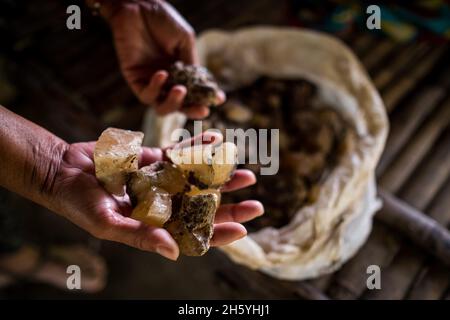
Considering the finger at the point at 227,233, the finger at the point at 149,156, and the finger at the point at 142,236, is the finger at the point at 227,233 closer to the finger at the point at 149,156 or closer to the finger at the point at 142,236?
the finger at the point at 142,236

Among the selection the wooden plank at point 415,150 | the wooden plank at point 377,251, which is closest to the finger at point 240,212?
the wooden plank at point 377,251

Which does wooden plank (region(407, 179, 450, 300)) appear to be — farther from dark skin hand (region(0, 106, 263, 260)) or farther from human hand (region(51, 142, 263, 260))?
dark skin hand (region(0, 106, 263, 260))

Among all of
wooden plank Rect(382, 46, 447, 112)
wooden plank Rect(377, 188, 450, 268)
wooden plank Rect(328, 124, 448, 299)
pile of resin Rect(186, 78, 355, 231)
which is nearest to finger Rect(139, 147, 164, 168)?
pile of resin Rect(186, 78, 355, 231)

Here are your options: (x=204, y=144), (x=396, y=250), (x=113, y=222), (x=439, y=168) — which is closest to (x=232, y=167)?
(x=204, y=144)

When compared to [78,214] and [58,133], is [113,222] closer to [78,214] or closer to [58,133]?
[78,214]

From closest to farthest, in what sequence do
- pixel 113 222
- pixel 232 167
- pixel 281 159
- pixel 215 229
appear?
pixel 113 222 < pixel 215 229 < pixel 232 167 < pixel 281 159

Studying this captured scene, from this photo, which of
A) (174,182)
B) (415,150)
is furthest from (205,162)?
(415,150)

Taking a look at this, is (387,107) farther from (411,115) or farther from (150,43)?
(150,43)

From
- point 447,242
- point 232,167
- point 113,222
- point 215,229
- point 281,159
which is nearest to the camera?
point 113,222
